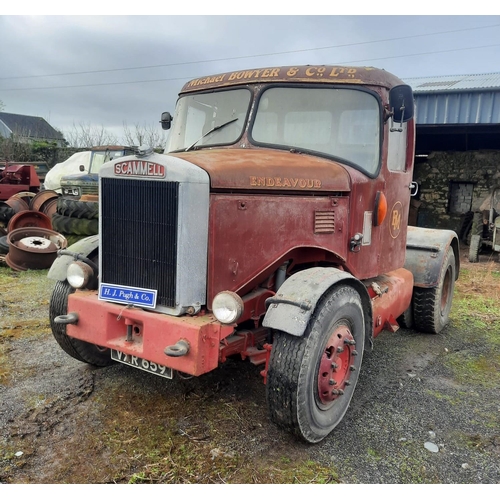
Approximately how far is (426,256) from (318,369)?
305 cm

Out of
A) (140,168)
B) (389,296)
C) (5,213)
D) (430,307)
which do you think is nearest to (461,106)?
(430,307)

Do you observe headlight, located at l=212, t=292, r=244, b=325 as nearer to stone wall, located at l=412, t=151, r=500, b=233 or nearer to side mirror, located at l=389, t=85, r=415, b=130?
side mirror, located at l=389, t=85, r=415, b=130

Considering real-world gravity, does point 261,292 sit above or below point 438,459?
above

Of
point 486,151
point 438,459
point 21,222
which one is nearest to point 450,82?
point 486,151

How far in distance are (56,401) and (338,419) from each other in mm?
2162

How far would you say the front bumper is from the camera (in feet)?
9.73

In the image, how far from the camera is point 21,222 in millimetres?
9805

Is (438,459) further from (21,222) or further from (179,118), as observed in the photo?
(21,222)

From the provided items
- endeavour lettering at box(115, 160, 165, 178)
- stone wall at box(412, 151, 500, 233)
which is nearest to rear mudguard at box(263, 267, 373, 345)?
endeavour lettering at box(115, 160, 165, 178)

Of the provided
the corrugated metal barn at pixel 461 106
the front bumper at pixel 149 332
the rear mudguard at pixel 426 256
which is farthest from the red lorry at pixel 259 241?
the corrugated metal barn at pixel 461 106

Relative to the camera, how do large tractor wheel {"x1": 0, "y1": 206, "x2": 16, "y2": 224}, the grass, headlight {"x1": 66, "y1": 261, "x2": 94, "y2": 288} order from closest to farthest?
1. headlight {"x1": 66, "y1": 261, "x2": 94, "y2": 288}
2. the grass
3. large tractor wheel {"x1": 0, "y1": 206, "x2": 16, "y2": 224}

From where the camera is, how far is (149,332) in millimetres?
3090

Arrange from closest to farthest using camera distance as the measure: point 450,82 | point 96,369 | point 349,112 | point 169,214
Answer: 1. point 169,214
2. point 349,112
3. point 96,369
4. point 450,82

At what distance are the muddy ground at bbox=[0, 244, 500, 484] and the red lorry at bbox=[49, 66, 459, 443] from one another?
26cm
